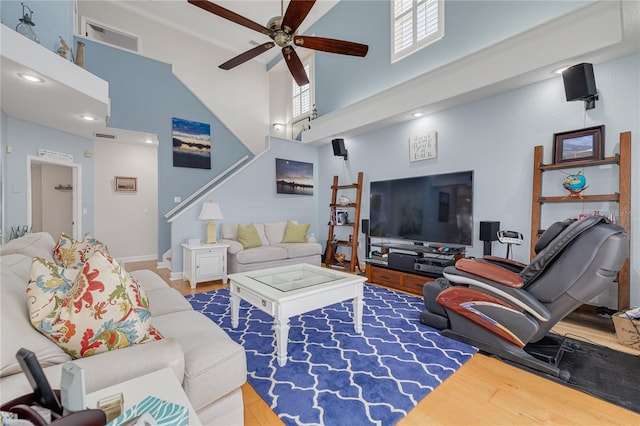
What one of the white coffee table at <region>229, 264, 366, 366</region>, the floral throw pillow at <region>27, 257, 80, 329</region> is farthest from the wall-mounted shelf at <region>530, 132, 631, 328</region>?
the floral throw pillow at <region>27, 257, 80, 329</region>

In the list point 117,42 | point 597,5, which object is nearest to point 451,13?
point 597,5

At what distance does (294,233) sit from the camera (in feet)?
17.8

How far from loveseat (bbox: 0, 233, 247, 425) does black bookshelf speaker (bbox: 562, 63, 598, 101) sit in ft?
12.0

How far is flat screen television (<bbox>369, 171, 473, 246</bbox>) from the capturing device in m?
3.56

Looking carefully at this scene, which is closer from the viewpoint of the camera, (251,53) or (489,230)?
(251,53)

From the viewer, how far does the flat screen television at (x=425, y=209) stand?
140 inches

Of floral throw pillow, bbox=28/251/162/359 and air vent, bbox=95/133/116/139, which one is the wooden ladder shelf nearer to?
floral throw pillow, bbox=28/251/162/359

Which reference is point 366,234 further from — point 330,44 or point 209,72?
point 209,72

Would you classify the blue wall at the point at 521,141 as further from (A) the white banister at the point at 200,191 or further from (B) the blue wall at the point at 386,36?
(A) the white banister at the point at 200,191

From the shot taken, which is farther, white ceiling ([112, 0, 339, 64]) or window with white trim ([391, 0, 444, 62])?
white ceiling ([112, 0, 339, 64])

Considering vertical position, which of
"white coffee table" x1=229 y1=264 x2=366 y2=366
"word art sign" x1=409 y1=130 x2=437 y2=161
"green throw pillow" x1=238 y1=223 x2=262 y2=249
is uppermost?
"word art sign" x1=409 y1=130 x2=437 y2=161

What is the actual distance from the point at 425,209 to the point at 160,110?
17.0ft

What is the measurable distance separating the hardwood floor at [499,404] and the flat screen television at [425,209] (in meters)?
1.84

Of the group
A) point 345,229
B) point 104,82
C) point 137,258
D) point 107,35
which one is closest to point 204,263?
point 104,82
